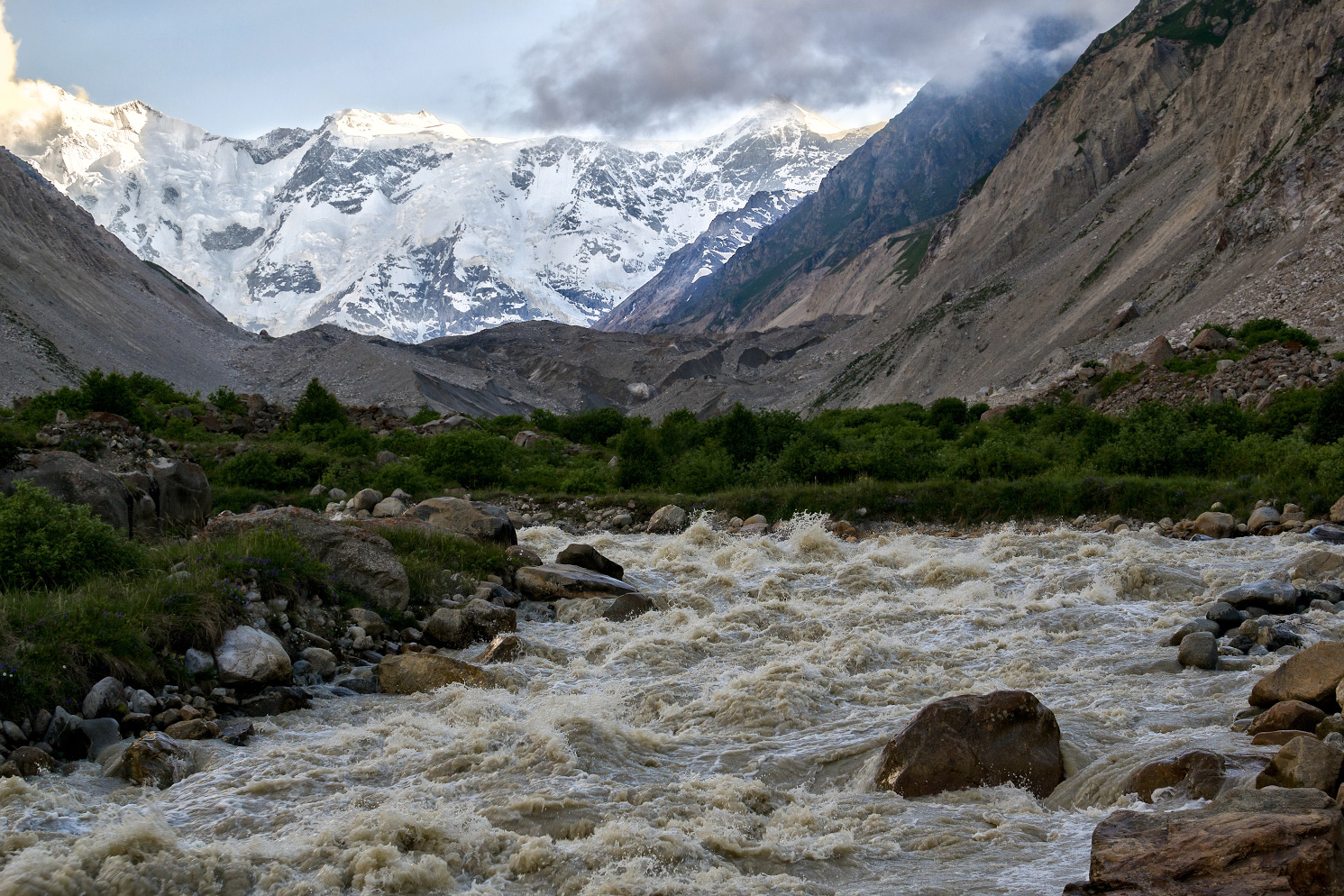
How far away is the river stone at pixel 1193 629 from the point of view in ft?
35.0

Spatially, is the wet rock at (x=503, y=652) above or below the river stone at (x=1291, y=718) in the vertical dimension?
below

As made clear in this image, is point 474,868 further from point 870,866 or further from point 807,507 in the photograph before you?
point 807,507

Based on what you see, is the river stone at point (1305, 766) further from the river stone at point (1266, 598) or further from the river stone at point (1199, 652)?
the river stone at point (1266, 598)

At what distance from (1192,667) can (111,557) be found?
40.2 ft

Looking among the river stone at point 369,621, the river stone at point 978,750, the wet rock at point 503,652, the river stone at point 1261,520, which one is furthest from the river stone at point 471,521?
the river stone at point 1261,520

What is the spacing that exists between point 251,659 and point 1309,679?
9615mm

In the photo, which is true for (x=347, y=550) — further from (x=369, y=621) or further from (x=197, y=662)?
(x=197, y=662)

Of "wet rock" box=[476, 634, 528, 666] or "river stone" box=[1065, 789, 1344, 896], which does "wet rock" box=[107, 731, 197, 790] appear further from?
"river stone" box=[1065, 789, 1344, 896]

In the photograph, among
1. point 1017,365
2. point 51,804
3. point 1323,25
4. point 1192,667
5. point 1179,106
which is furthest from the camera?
point 1179,106

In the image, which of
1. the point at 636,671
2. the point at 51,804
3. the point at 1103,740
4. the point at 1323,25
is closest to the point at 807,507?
the point at 636,671

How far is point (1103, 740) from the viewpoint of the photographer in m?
7.98

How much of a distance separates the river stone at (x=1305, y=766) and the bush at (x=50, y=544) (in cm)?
1156

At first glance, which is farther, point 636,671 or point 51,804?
point 636,671

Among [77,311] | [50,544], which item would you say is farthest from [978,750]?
[77,311]
